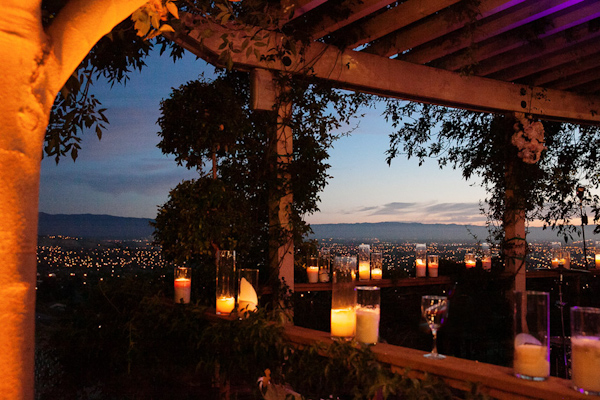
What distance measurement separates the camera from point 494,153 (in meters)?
5.32

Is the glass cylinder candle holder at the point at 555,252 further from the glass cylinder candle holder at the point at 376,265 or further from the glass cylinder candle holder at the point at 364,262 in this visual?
the glass cylinder candle holder at the point at 364,262

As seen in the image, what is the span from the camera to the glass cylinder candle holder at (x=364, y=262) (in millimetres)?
4711

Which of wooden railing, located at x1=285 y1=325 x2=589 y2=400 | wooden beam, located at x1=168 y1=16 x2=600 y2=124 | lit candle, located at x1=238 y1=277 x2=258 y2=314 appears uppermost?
wooden beam, located at x1=168 y1=16 x2=600 y2=124

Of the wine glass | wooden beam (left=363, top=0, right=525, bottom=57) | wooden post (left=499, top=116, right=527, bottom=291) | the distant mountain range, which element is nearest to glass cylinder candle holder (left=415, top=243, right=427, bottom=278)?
the distant mountain range

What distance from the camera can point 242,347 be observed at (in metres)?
2.35

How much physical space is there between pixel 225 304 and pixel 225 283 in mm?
114

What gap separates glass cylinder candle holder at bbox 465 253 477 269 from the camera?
17.3ft

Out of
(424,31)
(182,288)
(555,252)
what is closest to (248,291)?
(182,288)

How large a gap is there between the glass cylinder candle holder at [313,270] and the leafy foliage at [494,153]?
2074mm

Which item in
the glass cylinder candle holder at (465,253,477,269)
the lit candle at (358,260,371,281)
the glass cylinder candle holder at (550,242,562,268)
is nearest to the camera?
the lit candle at (358,260,371,281)

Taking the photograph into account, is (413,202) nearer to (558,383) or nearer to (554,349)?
(554,349)

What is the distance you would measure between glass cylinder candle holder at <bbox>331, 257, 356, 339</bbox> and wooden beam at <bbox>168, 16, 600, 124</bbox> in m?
1.77

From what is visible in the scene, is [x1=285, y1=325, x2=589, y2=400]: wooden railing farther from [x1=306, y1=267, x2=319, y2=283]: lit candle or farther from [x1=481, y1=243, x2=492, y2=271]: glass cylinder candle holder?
[x1=481, y1=243, x2=492, y2=271]: glass cylinder candle holder

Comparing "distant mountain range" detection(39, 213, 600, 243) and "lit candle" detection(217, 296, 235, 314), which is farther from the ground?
"distant mountain range" detection(39, 213, 600, 243)
